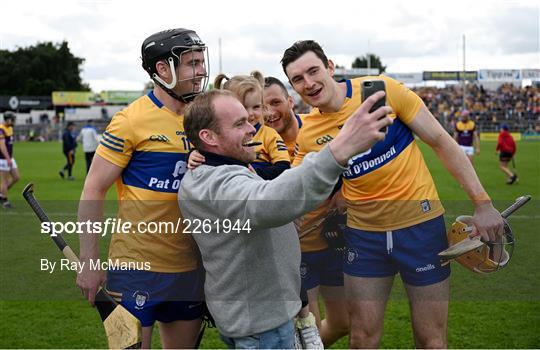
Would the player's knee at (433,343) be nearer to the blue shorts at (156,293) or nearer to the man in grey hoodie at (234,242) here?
the man in grey hoodie at (234,242)

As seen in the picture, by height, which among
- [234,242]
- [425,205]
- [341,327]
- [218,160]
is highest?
[218,160]

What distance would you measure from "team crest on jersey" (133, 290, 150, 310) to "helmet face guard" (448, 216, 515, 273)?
74.3 inches

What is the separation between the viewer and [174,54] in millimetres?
3152

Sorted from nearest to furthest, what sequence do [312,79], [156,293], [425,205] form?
[156,293] → [312,79] → [425,205]

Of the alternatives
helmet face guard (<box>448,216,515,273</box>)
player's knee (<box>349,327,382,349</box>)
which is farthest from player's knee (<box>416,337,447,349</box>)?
helmet face guard (<box>448,216,515,273</box>)

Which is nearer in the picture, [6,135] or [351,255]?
[351,255]

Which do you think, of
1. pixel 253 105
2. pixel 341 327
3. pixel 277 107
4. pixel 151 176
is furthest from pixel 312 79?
pixel 341 327

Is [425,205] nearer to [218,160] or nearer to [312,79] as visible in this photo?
[312,79]

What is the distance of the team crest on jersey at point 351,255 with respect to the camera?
3703 millimetres

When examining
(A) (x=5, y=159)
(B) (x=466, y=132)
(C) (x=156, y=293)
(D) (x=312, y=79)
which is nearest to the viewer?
(C) (x=156, y=293)

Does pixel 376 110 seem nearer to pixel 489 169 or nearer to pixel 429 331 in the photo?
pixel 429 331

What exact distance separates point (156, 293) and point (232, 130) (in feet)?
4.03

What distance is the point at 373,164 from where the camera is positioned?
356 cm

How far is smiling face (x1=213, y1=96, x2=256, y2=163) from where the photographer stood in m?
2.49
